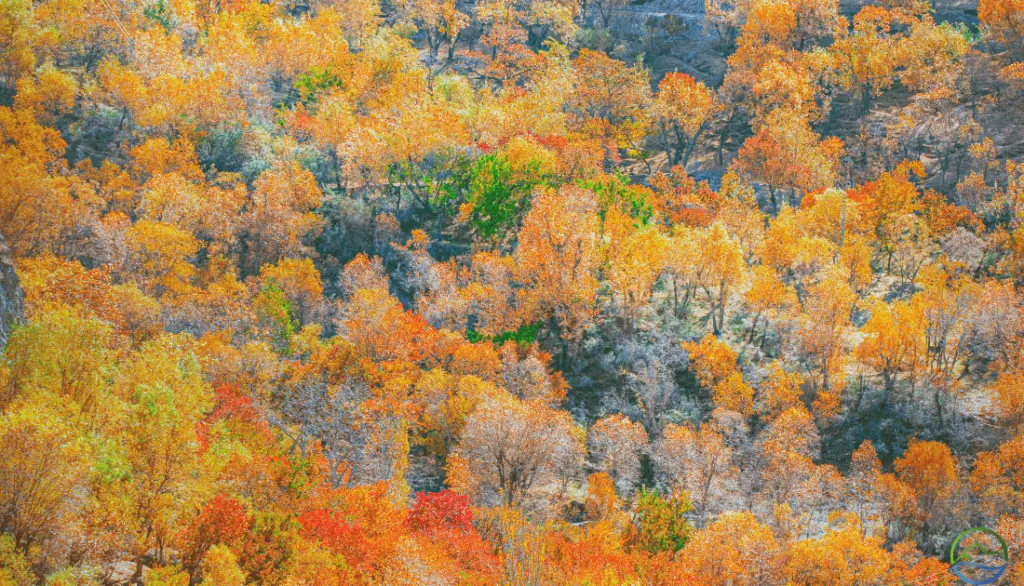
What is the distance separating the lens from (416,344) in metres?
74.9

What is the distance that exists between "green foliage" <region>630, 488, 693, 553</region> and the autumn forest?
0.79 feet

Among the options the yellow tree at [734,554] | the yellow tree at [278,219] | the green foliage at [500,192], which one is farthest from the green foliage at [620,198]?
the yellow tree at [734,554]

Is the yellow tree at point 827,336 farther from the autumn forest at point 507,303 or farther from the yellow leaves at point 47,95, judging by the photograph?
the yellow leaves at point 47,95

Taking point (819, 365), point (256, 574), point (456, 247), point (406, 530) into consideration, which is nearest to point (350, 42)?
point (456, 247)

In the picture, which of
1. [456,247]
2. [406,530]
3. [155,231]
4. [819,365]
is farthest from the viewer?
[456,247]

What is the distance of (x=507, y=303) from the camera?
80.3 metres

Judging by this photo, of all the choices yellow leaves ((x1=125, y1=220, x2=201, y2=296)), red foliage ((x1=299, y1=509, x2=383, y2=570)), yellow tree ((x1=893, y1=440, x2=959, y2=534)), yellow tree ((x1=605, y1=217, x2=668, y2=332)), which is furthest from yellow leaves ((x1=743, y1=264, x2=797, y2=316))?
→ yellow leaves ((x1=125, y1=220, x2=201, y2=296))

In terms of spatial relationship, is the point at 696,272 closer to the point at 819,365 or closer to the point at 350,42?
the point at 819,365

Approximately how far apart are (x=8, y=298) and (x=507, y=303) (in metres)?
45.6

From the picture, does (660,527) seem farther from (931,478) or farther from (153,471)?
(153,471)

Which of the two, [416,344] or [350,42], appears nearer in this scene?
[416,344]

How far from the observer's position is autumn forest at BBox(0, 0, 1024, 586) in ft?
130

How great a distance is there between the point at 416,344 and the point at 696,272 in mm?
27813

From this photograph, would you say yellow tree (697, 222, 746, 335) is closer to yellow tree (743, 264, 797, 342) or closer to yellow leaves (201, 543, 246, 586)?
yellow tree (743, 264, 797, 342)
